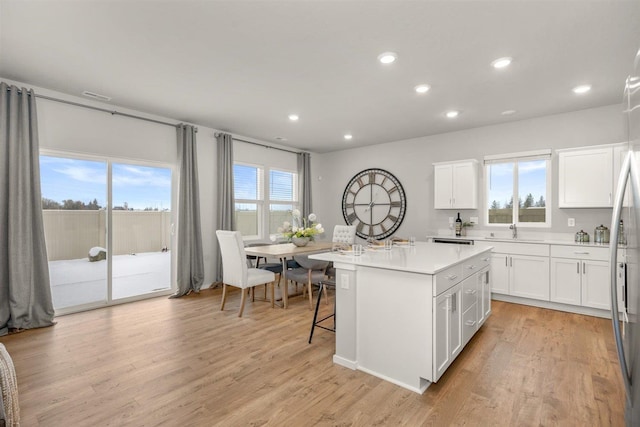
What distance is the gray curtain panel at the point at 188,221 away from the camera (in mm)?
4707

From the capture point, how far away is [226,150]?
536 cm

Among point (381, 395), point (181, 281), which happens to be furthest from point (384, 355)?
point (181, 281)

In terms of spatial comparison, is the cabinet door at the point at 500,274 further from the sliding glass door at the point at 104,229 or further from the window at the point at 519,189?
the sliding glass door at the point at 104,229

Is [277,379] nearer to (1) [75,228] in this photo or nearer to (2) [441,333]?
(2) [441,333]

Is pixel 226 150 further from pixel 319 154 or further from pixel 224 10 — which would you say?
pixel 224 10

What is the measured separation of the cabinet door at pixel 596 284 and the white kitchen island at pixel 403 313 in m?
2.15

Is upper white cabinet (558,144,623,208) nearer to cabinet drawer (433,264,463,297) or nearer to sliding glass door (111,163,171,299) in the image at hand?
cabinet drawer (433,264,463,297)

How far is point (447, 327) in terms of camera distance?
91.3 inches

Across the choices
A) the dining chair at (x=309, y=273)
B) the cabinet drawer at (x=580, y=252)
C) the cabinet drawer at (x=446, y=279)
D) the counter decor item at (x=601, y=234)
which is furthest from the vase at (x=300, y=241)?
the counter decor item at (x=601, y=234)

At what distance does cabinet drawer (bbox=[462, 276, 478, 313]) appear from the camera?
2678 mm

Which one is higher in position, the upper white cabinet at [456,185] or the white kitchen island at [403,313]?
the upper white cabinet at [456,185]

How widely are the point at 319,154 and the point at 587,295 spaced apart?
17.8 ft

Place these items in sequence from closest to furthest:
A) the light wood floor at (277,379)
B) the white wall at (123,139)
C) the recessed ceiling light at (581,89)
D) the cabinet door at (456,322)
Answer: the light wood floor at (277,379) < the cabinet door at (456,322) < the recessed ceiling light at (581,89) < the white wall at (123,139)

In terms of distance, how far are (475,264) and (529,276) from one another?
6.16ft
